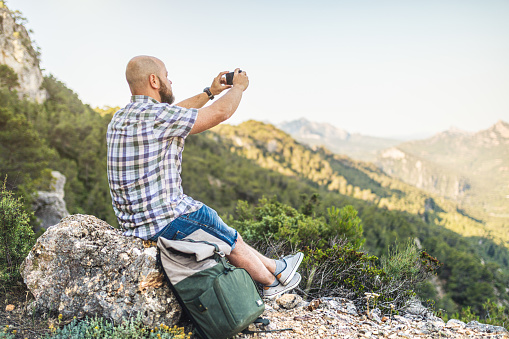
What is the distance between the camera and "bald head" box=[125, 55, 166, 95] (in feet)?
7.80

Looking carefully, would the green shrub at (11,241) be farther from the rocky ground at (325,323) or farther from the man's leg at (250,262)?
the man's leg at (250,262)

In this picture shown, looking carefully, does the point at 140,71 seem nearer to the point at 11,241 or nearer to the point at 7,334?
the point at 7,334

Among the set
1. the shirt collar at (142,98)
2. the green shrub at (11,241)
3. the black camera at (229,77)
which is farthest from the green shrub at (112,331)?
the black camera at (229,77)

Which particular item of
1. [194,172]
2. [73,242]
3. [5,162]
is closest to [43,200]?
[5,162]

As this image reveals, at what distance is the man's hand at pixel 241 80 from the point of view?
2.56m

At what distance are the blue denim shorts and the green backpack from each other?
0.10m

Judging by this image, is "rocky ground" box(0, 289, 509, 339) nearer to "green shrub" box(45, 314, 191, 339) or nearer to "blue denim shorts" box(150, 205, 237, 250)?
"green shrub" box(45, 314, 191, 339)

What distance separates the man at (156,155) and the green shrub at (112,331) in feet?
2.32

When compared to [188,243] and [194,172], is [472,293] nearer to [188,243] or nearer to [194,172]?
[194,172]

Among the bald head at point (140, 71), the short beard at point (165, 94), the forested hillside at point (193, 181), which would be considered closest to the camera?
the bald head at point (140, 71)

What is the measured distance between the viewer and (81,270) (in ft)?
8.51

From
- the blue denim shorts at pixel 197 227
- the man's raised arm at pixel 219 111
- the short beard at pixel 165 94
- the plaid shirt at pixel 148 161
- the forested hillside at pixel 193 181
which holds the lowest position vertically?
the forested hillside at pixel 193 181

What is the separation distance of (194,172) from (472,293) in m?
44.5

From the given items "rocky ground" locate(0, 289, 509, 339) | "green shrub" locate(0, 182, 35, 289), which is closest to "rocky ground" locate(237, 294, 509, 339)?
"rocky ground" locate(0, 289, 509, 339)
